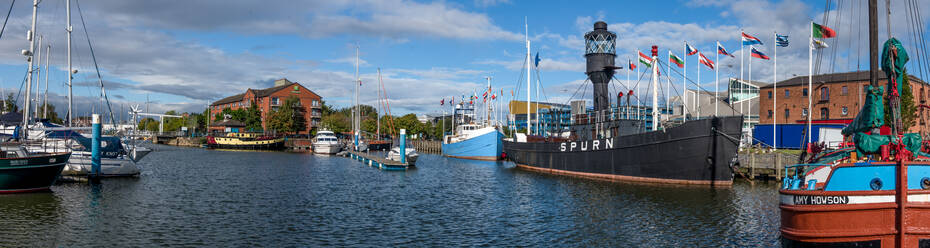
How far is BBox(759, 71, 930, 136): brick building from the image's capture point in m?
51.8

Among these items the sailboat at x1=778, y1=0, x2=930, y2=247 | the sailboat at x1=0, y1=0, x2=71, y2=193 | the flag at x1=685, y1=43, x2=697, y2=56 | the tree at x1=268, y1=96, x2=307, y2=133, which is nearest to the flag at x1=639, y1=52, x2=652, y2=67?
the flag at x1=685, y1=43, x2=697, y2=56

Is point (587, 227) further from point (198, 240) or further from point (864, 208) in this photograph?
point (198, 240)

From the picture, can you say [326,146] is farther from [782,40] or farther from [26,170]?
[782,40]

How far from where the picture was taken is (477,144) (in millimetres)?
61312

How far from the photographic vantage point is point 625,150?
31.5 meters

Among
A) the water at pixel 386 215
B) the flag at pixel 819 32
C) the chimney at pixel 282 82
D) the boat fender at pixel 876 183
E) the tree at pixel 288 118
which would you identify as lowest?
the water at pixel 386 215

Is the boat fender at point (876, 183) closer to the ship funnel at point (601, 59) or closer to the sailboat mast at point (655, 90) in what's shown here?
the sailboat mast at point (655, 90)

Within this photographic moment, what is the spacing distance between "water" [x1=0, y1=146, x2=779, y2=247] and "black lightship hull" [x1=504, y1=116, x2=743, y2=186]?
1395 mm

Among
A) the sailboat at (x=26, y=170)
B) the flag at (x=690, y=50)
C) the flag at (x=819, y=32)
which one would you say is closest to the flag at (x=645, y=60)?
the flag at (x=690, y=50)

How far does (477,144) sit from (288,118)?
5306 cm

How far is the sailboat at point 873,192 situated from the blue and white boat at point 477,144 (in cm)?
4677

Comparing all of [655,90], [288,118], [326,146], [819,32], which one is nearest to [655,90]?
[655,90]

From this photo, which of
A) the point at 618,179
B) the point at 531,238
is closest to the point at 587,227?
the point at 531,238

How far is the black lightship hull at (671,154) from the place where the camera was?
27578 mm
